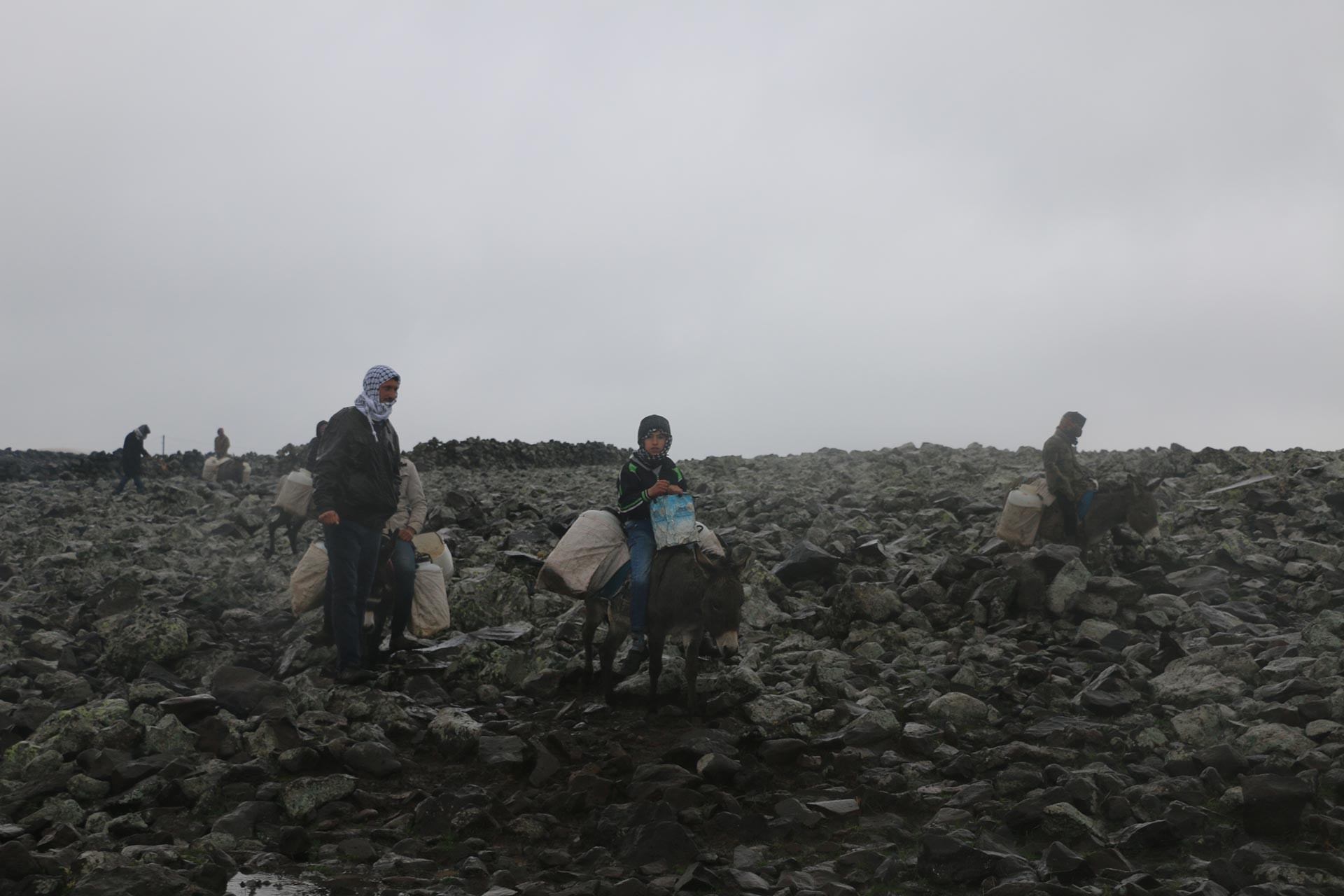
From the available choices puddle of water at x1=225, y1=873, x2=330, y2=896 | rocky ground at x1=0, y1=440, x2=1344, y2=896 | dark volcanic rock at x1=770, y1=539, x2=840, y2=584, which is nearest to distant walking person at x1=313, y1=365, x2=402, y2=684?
rocky ground at x1=0, y1=440, x2=1344, y2=896

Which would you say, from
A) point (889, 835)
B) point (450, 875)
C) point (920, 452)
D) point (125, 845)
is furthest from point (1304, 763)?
point (920, 452)

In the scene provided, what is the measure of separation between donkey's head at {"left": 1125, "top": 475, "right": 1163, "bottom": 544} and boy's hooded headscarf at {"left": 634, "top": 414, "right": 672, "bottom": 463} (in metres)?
6.43

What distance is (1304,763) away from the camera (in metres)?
5.82

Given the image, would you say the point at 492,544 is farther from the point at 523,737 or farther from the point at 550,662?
the point at 523,737

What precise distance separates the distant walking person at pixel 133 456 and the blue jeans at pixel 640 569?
22.3 meters

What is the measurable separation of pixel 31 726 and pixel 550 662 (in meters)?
4.06

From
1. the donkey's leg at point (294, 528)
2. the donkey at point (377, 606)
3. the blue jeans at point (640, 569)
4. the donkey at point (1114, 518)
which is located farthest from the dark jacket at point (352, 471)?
the donkey at point (1114, 518)

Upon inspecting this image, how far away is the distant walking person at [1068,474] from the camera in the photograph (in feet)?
36.1

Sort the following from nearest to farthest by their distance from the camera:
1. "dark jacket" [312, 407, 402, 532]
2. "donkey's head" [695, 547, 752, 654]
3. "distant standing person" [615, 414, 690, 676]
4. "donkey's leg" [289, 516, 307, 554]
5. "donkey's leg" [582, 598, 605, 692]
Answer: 1. "donkey's head" [695, 547, 752, 654]
2. "distant standing person" [615, 414, 690, 676]
3. "dark jacket" [312, 407, 402, 532]
4. "donkey's leg" [582, 598, 605, 692]
5. "donkey's leg" [289, 516, 307, 554]

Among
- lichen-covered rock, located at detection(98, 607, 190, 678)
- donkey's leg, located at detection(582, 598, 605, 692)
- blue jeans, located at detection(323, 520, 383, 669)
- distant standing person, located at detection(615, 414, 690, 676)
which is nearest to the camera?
distant standing person, located at detection(615, 414, 690, 676)

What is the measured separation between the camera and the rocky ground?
5102 millimetres

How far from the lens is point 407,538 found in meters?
8.59

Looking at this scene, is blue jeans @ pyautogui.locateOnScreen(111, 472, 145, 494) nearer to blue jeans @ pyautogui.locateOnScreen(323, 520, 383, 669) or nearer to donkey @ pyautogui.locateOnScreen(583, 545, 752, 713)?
blue jeans @ pyautogui.locateOnScreen(323, 520, 383, 669)

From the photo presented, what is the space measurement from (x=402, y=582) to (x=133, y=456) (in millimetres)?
20586
